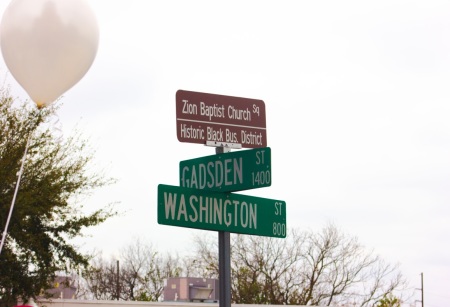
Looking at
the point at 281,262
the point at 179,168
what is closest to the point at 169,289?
the point at 281,262

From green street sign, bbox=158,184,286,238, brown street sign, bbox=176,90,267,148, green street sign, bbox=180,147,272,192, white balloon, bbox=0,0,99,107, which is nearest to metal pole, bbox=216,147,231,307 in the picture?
green street sign, bbox=158,184,286,238

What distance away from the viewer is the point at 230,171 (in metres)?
9.35

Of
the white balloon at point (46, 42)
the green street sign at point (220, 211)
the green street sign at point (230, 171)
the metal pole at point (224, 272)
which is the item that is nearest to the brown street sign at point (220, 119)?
the green street sign at point (230, 171)

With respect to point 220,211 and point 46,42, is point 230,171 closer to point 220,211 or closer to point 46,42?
point 220,211

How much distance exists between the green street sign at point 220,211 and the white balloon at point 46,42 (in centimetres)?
133

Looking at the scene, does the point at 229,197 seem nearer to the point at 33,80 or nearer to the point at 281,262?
the point at 33,80

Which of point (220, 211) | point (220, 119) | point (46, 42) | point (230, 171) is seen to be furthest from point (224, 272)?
point (46, 42)

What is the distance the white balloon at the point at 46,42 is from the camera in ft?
28.7

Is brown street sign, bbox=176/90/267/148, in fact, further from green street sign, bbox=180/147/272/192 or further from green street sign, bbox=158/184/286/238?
green street sign, bbox=158/184/286/238

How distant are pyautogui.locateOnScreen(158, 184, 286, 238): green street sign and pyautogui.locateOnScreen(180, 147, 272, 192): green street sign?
0.15 meters

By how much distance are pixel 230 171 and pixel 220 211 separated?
38cm

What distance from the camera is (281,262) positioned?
5781 cm

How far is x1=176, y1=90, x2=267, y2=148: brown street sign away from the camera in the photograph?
9.34 m

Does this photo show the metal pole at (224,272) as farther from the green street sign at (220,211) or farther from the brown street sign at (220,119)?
the brown street sign at (220,119)
